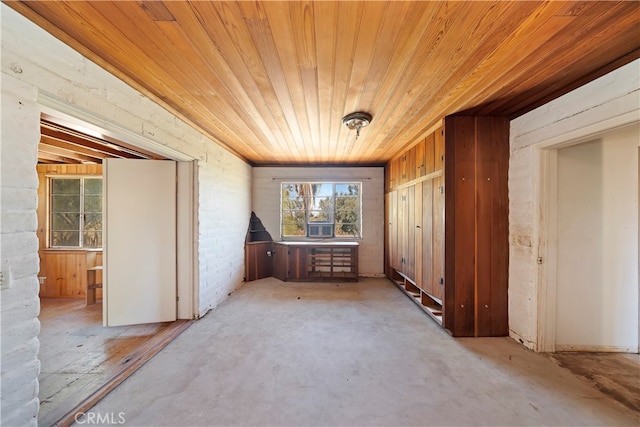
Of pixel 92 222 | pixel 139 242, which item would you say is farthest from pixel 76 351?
pixel 92 222

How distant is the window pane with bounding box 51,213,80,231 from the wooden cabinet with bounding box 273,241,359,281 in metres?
3.62

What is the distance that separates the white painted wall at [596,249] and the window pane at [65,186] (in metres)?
6.80

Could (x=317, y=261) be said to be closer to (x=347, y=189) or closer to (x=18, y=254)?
(x=347, y=189)

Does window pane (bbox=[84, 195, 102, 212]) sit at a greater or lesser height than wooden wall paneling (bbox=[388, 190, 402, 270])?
greater

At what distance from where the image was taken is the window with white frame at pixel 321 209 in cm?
526

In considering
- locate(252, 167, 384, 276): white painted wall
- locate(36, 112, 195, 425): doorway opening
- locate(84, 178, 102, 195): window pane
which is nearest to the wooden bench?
locate(36, 112, 195, 425): doorway opening

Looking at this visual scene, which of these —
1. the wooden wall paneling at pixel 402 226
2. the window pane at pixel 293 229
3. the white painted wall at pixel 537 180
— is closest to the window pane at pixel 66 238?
the window pane at pixel 293 229

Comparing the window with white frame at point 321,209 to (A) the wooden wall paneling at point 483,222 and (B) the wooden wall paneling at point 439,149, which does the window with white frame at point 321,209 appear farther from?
(A) the wooden wall paneling at point 483,222

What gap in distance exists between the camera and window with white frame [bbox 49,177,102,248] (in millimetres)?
4020

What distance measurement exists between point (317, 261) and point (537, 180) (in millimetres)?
3559

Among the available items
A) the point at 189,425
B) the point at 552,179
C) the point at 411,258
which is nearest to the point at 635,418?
the point at 552,179

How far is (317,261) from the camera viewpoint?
4.80 metres

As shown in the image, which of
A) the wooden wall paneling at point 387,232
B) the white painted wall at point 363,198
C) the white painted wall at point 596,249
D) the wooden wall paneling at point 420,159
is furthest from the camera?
the white painted wall at point 363,198

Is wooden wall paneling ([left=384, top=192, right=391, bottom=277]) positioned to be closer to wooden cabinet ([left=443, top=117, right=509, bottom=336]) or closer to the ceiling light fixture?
wooden cabinet ([left=443, top=117, right=509, bottom=336])
